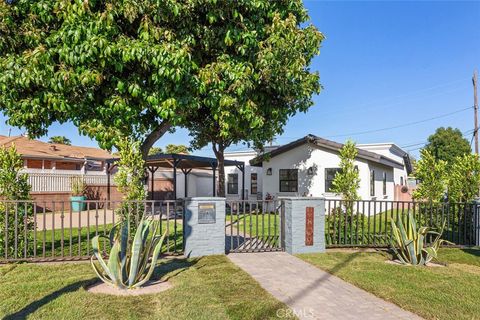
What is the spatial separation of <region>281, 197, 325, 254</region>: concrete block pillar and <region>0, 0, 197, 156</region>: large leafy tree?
10.7 ft

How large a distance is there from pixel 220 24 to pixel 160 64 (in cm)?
194

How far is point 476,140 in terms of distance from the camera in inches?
870

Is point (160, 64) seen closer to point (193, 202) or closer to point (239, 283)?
point (193, 202)

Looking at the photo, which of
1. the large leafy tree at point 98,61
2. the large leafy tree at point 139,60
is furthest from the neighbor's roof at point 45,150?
the large leafy tree at point 98,61

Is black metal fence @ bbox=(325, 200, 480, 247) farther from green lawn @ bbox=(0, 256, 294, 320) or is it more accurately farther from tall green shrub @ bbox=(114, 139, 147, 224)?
tall green shrub @ bbox=(114, 139, 147, 224)

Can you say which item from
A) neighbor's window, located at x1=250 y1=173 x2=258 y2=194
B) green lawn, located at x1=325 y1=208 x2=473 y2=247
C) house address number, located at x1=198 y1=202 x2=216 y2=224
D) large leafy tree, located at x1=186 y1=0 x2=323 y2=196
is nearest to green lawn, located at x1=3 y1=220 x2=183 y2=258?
house address number, located at x1=198 y1=202 x2=216 y2=224

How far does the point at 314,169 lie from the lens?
56.0 feet

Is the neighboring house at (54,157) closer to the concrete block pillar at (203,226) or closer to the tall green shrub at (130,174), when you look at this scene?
the tall green shrub at (130,174)

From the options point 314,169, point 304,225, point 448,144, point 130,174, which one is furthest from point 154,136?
point 448,144

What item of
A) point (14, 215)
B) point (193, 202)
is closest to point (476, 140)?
point (193, 202)

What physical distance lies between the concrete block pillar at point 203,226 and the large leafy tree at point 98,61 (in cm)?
189

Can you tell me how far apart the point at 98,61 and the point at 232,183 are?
1805 cm

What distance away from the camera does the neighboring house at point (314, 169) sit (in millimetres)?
16188

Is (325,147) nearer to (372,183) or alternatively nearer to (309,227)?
(372,183)
